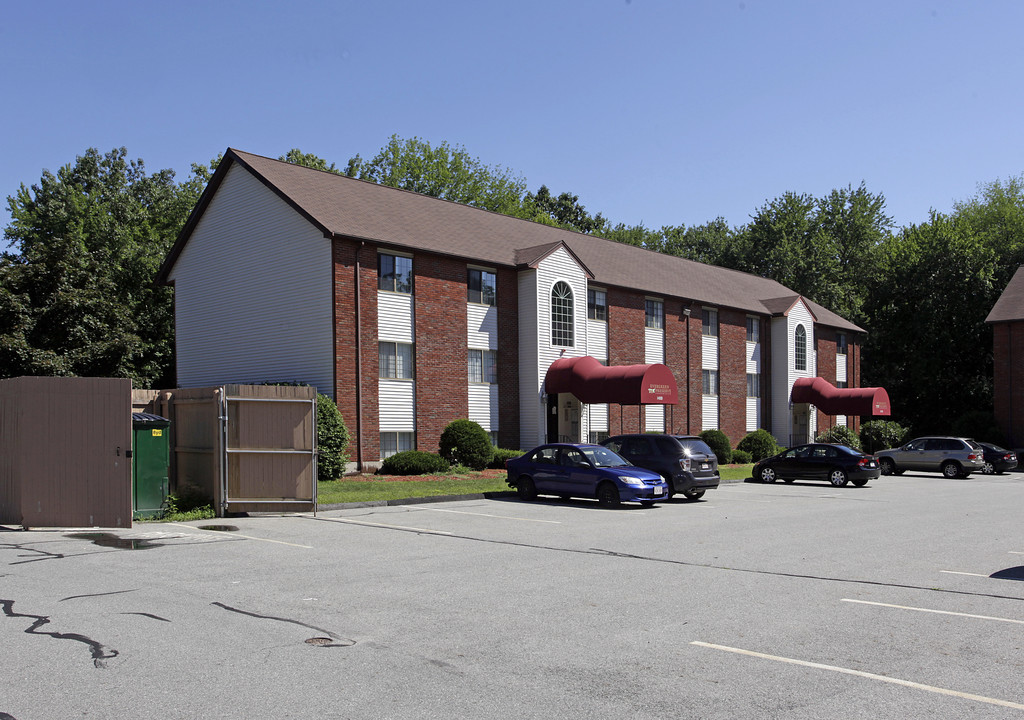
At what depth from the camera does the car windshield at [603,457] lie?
2017cm

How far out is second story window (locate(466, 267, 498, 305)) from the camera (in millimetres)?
32344

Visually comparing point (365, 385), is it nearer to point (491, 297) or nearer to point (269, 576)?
point (491, 297)

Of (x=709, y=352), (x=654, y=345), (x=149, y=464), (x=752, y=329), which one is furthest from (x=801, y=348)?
(x=149, y=464)

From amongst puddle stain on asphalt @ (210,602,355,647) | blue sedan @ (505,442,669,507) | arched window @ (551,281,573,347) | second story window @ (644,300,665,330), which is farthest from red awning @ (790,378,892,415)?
puddle stain on asphalt @ (210,602,355,647)

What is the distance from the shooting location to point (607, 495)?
64.7ft

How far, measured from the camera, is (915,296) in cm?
5884

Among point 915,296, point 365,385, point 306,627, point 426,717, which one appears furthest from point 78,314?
point 915,296

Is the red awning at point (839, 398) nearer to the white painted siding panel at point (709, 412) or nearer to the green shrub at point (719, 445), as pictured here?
the white painted siding panel at point (709, 412)

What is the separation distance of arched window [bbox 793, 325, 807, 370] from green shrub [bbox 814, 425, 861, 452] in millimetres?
3946

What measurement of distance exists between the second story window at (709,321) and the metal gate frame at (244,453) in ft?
98.9

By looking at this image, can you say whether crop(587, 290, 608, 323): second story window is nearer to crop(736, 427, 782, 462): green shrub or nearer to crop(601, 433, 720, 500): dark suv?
crop(736, 427, 782, 462): green shrub

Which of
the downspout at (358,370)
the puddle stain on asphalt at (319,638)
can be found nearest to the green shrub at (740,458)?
the downspout at (358,370)

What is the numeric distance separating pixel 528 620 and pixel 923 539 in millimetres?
8913

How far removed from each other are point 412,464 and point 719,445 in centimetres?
1661
